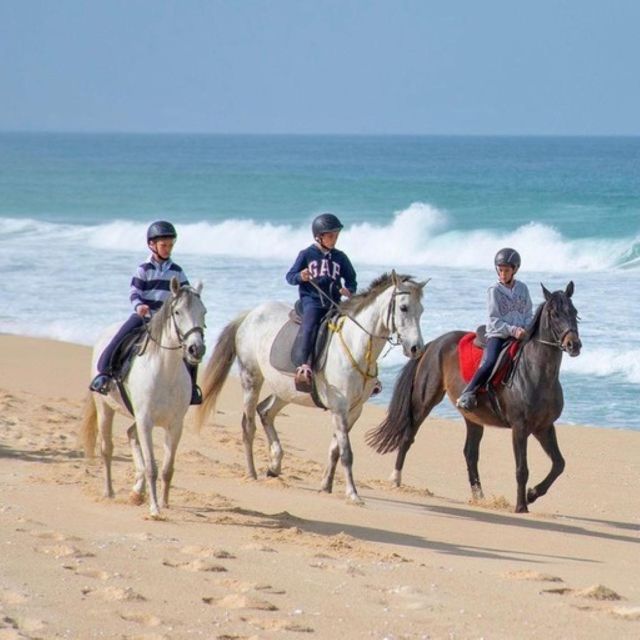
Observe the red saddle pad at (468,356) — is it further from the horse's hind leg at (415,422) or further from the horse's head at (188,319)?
the horse's head at (188,319)

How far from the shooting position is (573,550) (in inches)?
353

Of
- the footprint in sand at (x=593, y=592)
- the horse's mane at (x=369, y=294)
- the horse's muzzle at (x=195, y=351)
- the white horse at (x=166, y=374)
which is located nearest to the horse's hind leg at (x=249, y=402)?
the horse's mane at (x=369, y=294)

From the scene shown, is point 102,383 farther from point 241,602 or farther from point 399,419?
point 399,419

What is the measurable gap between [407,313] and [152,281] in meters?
1.70

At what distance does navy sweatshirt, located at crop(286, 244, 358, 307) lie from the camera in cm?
1051

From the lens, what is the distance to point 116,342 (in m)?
9.27

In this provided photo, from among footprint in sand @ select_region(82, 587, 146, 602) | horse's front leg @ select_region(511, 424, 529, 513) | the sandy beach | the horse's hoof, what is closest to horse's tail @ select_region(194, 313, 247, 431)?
the sandy beach

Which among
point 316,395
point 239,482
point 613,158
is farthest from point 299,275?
point 613,158

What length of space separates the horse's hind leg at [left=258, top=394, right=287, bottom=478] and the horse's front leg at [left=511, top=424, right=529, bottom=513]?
179cm

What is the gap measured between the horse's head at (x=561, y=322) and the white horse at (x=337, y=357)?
1.11 metres

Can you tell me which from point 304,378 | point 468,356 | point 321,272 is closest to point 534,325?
point 468,356

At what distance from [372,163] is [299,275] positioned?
82898 mm

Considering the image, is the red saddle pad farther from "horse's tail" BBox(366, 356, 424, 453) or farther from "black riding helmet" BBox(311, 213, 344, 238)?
"black riding helmet" BBox(311, 213, 344, 238)

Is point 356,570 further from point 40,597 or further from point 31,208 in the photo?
point 31,208
